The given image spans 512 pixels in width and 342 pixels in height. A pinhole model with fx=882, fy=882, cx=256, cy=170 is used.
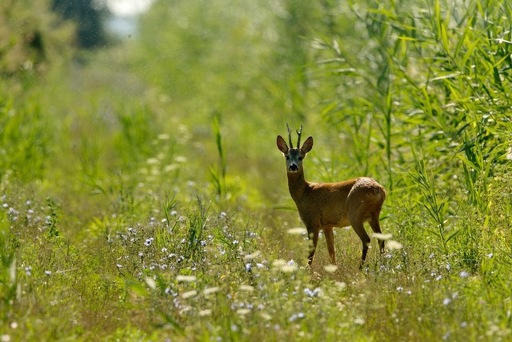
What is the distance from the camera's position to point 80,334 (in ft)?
20.3

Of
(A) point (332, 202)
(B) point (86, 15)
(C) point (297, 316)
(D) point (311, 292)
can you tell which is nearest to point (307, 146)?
(A) point (332, 202)

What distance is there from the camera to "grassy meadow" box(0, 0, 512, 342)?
6.06 meters

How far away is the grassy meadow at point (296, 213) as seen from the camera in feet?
19.9

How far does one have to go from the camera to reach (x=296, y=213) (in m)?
10.8

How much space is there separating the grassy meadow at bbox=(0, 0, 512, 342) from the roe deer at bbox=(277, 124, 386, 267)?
0.79 ft

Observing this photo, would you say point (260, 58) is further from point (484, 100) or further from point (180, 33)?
point (484, 100)

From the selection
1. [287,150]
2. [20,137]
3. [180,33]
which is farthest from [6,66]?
[180,33]

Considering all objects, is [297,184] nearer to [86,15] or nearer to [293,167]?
[293,167]

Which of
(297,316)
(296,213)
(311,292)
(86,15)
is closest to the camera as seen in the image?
(297,316)

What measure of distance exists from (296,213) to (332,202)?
276 cm

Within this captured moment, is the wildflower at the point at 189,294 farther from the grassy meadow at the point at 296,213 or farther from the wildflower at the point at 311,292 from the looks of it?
the wildflower at the point at 311,292

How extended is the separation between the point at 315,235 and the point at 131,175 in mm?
4795

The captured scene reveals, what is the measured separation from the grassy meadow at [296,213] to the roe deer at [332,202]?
0.79 feet

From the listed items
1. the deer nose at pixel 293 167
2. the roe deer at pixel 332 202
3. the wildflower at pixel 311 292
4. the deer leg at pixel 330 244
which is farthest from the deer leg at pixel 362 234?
the wildflower at pixel 311 292
